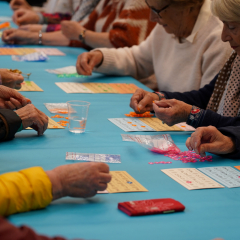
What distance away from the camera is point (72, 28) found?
10.8 feet

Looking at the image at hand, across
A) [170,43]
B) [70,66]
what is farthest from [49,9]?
[170,43]

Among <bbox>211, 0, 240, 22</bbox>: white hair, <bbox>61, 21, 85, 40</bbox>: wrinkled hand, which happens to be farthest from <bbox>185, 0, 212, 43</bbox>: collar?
<bbox>61, 21, 85, 40</bbox>: wrinkled hand

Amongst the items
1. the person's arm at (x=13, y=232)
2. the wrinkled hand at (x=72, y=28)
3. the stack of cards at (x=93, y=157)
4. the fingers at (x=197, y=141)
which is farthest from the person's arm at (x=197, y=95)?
the wrinkled hand at (x=72, y=28)

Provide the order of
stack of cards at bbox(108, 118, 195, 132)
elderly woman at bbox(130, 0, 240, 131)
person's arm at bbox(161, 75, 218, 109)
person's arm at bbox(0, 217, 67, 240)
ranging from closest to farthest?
person's arm at bbox(0, 217, 67, 240), elderly woman at bbox(130, 0, 240, 131), stack of cards at bbox(108, 118, 195, 132), person's arm at bbox(161, 75, 218, 109)

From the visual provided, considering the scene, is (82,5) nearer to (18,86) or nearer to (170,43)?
(170,43)

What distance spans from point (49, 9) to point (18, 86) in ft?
11.5

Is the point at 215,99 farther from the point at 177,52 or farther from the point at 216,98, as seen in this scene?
the point at 177,52

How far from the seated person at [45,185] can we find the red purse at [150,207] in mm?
80

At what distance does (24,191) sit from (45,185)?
5 centimetres

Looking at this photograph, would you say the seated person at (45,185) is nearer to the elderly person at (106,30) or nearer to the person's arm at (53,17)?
the elderly person at (106,30)

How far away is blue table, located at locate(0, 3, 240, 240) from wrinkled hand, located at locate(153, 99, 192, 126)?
0.27 ft

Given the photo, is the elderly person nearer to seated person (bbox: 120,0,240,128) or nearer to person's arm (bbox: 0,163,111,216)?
seated person (bbox: 120,0,240,128)

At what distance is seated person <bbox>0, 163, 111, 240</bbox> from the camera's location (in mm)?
866

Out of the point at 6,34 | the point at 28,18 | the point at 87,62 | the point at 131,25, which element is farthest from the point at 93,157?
the point at 28,18
